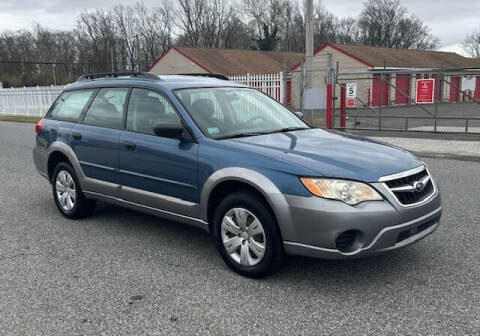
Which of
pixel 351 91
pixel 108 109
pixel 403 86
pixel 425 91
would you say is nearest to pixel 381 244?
pixel 108 109

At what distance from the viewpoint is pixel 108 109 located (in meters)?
5.30

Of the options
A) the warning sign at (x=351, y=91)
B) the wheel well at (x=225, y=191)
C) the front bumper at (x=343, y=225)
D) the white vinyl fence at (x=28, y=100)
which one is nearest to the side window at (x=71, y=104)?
the wheel well at (x=225, y=191)

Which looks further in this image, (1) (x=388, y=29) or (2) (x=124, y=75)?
(1) (x=388, y=29)

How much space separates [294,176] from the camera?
11.7 feet

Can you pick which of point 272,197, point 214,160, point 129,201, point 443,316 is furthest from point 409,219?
point 129,201

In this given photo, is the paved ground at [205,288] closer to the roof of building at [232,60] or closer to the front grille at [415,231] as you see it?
the front grille at [415,231]

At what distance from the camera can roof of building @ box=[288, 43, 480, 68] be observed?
36.0 m

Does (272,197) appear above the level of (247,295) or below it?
above

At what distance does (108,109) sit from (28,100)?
2759 cm

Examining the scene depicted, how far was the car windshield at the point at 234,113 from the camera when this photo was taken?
442 centimetres

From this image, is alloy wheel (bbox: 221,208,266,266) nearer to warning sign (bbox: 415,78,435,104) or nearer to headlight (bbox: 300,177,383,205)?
headlight (bbox: 300,177,383,205)

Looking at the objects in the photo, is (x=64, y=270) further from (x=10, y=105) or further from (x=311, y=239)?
(x=10, y=105)

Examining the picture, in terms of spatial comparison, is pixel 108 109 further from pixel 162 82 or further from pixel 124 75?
pixel 162 82

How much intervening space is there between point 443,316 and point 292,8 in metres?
80.1
